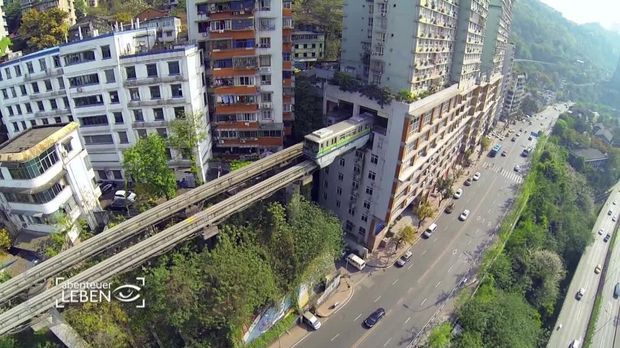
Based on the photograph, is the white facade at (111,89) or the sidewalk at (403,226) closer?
the white facade at (111,89)

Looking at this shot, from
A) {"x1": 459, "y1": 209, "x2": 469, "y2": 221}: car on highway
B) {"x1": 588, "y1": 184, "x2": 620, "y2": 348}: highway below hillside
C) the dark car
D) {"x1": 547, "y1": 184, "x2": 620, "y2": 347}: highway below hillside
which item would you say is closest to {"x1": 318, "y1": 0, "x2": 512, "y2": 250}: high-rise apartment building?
{"x1": 459, "y1": 209, "x2": 469, "y2": 221}: car on highway

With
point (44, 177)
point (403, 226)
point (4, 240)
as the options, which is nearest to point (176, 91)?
point (44, 177)

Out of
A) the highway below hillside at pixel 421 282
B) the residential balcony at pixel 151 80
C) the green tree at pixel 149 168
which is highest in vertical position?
the residential balcony at pixel 151 80

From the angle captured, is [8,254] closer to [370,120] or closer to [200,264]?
[200,264]

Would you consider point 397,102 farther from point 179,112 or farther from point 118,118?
point 118,118

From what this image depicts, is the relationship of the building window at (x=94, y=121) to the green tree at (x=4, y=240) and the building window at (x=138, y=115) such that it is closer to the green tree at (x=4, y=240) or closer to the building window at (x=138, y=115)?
the building window at (x=138, y=115)

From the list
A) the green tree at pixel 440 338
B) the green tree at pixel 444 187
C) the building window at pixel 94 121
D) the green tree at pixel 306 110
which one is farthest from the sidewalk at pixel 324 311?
the building window at pixel 94 121
